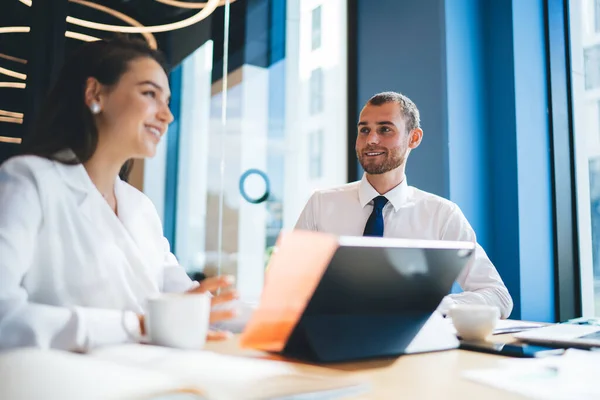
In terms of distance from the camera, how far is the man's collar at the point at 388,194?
7.35ft

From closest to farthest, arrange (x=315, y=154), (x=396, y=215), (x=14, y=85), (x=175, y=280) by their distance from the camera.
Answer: (x=175, y=280)
(x=14, y=85)
(x=396, y=215)
(x=315, y=154)

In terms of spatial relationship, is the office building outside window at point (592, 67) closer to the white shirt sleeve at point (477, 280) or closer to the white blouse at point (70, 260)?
the white shirt sleeve at point (477, 280)

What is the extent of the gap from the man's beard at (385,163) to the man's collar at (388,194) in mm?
60

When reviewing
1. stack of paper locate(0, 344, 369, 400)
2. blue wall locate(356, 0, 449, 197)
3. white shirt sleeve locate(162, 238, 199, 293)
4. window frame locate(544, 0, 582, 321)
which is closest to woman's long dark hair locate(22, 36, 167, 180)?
white shirt sleeve locate(162, 238, 199, 293)

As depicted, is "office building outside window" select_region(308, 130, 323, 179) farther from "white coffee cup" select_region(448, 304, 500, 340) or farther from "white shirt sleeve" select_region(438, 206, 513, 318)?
"white coffee cup" select_region(448, 304, 500, 340)

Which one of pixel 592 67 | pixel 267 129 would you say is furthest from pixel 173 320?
pixel 592 67

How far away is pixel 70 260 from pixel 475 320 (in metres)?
0.87

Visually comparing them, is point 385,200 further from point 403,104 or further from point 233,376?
point 233,376

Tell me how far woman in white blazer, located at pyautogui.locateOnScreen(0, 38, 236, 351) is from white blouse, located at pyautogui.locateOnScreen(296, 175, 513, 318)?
1.09m

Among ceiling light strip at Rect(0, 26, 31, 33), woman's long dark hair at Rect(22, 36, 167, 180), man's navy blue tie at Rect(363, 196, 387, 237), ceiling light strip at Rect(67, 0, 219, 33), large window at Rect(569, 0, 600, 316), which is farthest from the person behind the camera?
large window at Rect(569, 0, 600, 316)

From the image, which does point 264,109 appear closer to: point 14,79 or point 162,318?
point 14,79

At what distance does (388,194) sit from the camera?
7.38 ft

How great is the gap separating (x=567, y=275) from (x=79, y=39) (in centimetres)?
263

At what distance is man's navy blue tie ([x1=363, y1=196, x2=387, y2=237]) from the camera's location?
2105mm
